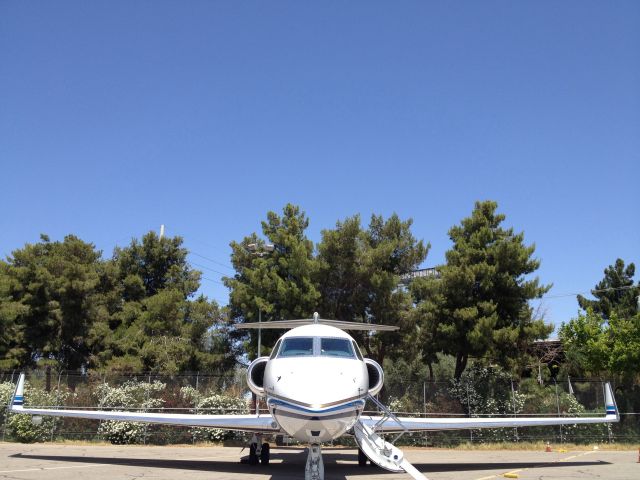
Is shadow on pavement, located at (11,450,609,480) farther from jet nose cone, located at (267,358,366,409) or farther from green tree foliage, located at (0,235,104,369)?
green tree foliage, located at (0,235,104,369)

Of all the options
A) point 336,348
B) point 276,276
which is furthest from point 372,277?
point 336,348

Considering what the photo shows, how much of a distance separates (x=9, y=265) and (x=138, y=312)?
8.12 m

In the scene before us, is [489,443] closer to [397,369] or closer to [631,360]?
[631,360]

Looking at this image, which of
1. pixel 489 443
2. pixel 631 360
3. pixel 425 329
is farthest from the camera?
pixel 425 329

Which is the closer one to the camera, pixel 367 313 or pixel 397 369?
pixel 367 313

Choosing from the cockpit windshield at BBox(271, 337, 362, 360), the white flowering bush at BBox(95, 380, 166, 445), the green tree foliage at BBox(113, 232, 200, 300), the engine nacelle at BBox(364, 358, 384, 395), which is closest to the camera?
the cockpit windshield at BBox(271, 337, 362, 360)

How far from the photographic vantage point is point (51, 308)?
27953 mm

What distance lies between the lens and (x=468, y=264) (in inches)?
953

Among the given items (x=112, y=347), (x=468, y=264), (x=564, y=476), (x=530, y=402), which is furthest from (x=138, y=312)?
(x=564, y=476)

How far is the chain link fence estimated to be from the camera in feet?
71.1

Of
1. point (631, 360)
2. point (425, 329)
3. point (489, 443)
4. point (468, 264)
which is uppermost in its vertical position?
point (468, 264)

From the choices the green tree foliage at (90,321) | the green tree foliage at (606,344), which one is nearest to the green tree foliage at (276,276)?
the green tree foliage at (90,321)

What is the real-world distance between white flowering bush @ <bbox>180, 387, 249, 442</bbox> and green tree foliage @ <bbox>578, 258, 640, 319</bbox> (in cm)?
2949

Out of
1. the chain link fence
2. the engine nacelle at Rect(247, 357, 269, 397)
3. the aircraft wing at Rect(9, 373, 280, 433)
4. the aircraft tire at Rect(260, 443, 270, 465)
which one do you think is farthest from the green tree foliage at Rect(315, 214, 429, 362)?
the engine nacelle at Rect(247, 357, 269, 397)
